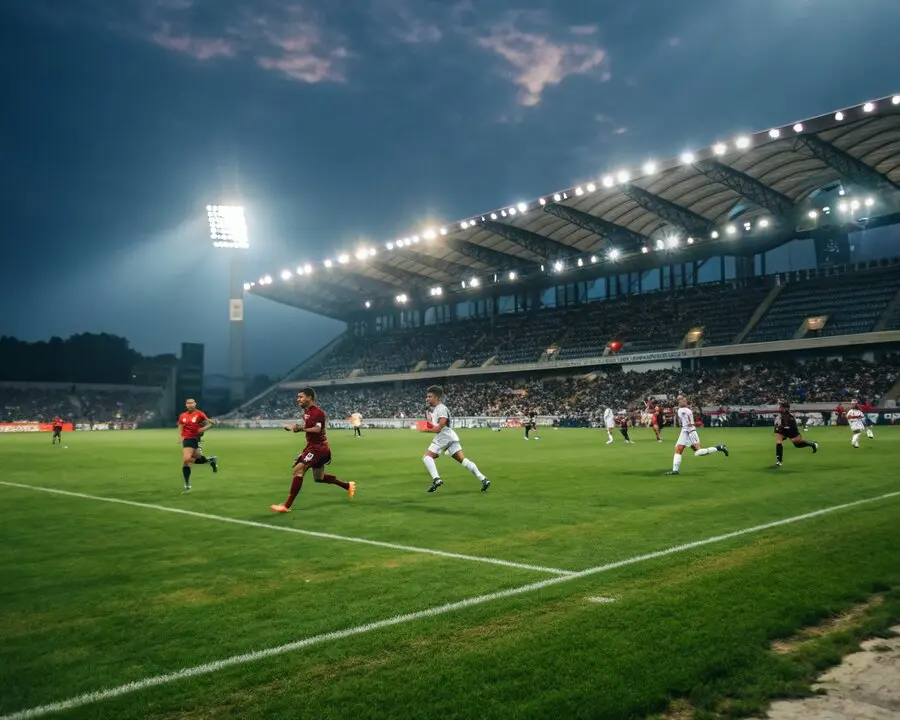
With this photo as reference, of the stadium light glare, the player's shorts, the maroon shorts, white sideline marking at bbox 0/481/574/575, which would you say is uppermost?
the stadium light glare

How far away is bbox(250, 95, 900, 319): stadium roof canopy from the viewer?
134 feet

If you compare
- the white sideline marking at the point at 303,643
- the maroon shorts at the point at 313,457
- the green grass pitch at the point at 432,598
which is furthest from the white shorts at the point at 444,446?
the white sideline marking at the point at 303,643

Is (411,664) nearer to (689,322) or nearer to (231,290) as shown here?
(689,322)

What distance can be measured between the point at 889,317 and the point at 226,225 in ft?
214

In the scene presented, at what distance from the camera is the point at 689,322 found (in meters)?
59.8

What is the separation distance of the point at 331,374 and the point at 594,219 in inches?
1747

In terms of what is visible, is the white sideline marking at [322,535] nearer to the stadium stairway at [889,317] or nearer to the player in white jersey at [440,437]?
the player in white jersey at [440,437]

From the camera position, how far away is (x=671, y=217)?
171ft

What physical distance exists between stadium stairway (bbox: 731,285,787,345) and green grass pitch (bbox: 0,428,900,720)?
141 ft

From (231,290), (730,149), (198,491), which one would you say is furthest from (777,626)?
(231,290)

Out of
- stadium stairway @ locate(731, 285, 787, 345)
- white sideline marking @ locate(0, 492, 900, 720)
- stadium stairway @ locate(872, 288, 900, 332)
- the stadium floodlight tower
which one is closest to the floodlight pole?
the stadium floodlight tower

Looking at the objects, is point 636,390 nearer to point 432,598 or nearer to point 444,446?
point 444,446

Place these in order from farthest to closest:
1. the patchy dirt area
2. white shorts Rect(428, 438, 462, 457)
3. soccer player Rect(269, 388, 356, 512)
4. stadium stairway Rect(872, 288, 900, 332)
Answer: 1. stadium stairway Rect(872, 288, 900, 332)
2. white shorts Rect(428, 438, 462, 457)
3. soccer player Rect(269, 388, 356, 512)
4. the patchy dirt area

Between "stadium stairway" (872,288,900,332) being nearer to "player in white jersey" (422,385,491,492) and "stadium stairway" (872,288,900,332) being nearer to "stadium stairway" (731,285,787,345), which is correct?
"stadium stairway" (731,285,787,345)
